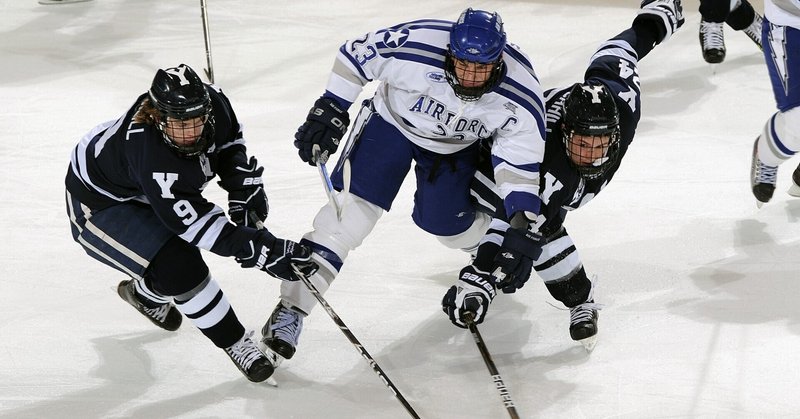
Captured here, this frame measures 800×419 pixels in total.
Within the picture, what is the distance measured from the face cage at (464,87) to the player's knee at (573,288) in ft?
2.00

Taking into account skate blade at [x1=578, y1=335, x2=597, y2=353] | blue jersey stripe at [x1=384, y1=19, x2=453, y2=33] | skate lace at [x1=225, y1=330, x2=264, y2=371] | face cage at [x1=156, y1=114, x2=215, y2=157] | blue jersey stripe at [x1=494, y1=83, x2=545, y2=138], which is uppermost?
blue jersey stripe at [x1=384, y1=19, x2=453, y2=33]

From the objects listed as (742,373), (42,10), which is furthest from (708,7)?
(42,10)

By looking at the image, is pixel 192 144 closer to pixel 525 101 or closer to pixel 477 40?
pixel 477 40

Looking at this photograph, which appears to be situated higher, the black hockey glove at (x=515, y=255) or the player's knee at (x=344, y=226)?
the black hockey glove at (x=515, y=255)

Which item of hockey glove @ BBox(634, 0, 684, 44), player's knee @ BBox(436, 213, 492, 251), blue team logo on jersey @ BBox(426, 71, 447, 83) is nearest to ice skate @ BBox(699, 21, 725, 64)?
hockey glove @ BBox(634, 0, 684, 44)

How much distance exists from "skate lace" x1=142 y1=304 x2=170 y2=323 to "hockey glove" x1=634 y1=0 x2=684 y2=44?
5.59 ft

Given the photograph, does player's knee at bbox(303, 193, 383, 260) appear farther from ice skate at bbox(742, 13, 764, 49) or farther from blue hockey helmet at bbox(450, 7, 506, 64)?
ice skate at bbox(742, 13, 764, 49)

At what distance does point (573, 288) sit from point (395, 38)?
859mm

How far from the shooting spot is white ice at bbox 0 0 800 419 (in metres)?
2.76

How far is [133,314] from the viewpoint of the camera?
10.5 ft

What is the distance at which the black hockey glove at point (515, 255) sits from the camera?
8.86ft

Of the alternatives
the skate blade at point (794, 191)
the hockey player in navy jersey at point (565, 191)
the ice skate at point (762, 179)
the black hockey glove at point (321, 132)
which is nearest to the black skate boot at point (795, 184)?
the skate blade at point (794, 191)

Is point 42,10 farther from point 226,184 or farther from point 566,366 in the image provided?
point 566,366

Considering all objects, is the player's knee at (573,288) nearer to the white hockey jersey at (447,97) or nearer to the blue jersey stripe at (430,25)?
the white hockey jersey at (447,97)
